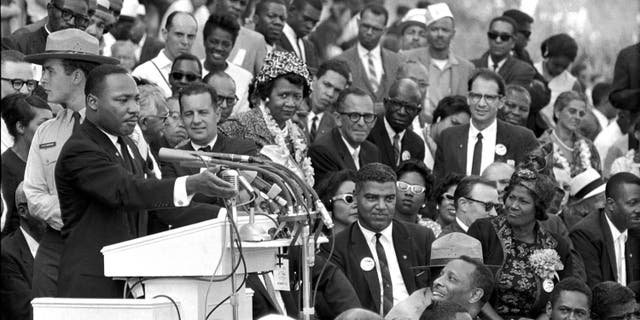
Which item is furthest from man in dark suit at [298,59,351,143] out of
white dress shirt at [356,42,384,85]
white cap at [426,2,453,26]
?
white cap at [426,2,453,26]

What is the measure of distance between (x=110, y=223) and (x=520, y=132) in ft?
16.3

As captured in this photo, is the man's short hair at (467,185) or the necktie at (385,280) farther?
the man's short hair at (467,185)

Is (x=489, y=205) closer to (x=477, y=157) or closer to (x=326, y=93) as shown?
(x=477, y=157)

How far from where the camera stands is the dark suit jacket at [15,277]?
7.97m

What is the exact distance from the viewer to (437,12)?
12609 mm

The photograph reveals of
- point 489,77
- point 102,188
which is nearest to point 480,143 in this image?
point 489,77

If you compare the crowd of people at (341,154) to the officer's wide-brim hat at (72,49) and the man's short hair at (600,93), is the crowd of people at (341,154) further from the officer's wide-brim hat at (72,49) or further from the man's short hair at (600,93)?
the man's short hair at (600,93)

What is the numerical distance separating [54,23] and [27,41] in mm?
765

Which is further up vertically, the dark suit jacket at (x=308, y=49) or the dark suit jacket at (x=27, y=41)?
Result: the dark suit jacket at (x=308, y=49)

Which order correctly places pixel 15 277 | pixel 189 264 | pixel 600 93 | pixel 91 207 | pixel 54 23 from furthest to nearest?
pixel 600 93 → pixel 54 23 → pixel 15 277 → pixel 91 207 → pixel 189 264

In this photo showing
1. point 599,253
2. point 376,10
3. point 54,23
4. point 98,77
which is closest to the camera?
point 98,77

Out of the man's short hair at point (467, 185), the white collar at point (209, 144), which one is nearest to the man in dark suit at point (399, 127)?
the man's short hair at point (467, 185)

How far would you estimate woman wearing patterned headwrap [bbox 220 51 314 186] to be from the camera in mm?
8898

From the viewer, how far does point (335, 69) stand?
11.0 metres
